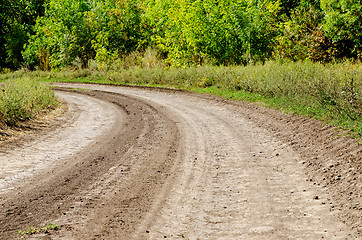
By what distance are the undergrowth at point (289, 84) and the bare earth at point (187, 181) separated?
0.88m

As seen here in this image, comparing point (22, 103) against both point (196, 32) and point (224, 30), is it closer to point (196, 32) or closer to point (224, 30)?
point (196, 32)

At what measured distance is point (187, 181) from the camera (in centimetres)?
592

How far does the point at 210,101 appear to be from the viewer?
619 inches

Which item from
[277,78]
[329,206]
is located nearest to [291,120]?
[277,78]

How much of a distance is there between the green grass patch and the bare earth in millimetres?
1207

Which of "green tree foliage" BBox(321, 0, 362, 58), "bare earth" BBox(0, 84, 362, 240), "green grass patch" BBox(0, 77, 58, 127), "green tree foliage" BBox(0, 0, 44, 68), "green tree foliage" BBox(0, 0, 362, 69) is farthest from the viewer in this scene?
"green tree foliage" BBox(0, 0, 44, 68)

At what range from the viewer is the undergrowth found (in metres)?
9.41

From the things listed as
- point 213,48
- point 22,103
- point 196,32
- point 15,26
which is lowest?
point 22,103

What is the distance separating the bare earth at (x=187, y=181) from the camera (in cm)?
430

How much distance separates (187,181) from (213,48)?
59.4 ft

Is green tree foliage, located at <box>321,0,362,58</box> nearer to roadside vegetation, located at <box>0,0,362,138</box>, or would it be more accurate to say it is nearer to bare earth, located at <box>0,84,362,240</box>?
roadside vegetation, located at <box>0,0,362,138</box>

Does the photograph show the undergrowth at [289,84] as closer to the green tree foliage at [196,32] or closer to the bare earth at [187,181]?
the bare earth at [187,181]

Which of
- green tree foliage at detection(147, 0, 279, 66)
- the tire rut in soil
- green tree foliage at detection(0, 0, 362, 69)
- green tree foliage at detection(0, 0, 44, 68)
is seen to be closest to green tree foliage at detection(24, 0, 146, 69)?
green tree foliage at detection(0, 0, 362, 69)

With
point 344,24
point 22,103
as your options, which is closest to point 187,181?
point 22,103
